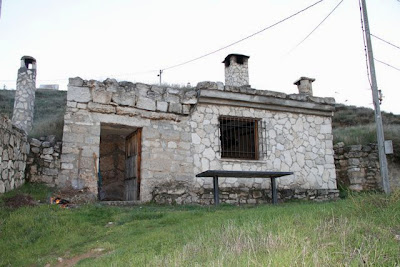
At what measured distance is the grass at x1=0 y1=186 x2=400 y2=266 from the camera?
3.43 m

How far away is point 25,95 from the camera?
15117 mm

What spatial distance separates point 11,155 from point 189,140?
13.6ft

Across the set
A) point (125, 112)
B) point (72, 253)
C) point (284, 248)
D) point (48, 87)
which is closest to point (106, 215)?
point (72, 253)

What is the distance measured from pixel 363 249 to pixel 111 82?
7.24m

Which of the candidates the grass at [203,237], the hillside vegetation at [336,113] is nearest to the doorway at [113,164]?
the grass at [203,237]

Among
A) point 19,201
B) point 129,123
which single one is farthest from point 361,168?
point 19,201

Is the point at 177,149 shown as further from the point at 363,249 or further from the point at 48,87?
the point at 48,87

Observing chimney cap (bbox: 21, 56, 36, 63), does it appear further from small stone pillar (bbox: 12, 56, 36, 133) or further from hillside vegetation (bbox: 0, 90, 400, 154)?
hillside vegetation (bbox: 0, 90, 400, 154)

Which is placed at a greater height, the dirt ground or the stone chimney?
the stone chimney

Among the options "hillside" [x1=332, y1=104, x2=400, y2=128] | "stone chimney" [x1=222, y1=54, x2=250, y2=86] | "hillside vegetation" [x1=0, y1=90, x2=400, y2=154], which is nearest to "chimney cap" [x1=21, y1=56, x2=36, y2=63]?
"hillside vegetation" [x1=0, y1=90, x2=400, y2=154]

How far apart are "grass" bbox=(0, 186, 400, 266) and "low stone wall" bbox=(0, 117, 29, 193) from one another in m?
1.09

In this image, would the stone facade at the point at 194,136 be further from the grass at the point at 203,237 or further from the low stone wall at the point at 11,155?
the grass at the point at 203,237

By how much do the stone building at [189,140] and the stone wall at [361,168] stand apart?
1482 mm

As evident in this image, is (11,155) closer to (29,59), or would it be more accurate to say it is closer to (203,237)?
(203,237)
